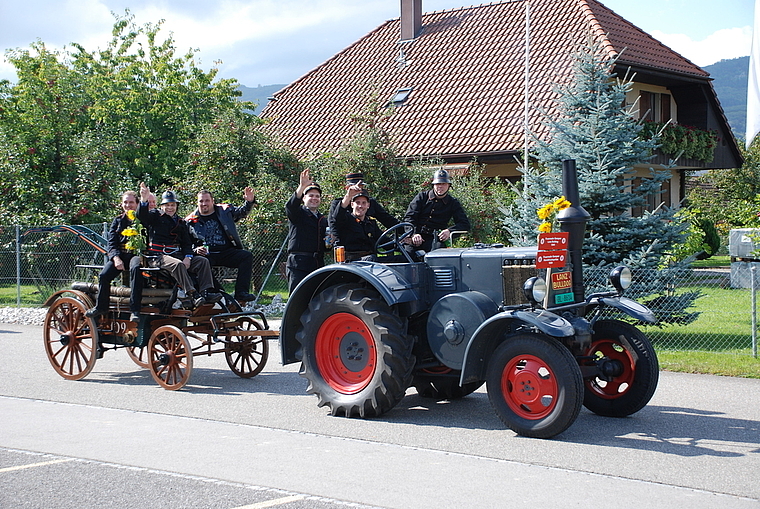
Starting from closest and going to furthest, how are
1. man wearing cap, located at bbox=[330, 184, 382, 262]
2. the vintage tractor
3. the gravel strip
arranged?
the vintage tractor, man wearing cap, located at bbox=[330, 184, 382, 262], the gravel strip

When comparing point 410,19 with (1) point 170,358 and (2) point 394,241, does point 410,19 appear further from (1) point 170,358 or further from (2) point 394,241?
(2) point 394,241

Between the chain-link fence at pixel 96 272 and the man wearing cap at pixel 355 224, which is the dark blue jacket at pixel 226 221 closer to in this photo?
the man wearing cap at pixel 355 224

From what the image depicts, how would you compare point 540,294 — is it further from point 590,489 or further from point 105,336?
point 105,336

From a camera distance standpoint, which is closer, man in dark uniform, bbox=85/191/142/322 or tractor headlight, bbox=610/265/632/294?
tractor headlight, bbox=610/265/632/294

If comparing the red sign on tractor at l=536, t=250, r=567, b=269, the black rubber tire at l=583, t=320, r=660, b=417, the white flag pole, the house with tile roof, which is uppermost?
the house with tile roof

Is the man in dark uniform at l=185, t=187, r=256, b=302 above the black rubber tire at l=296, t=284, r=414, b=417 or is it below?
above

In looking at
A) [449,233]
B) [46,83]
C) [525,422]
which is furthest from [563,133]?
[46,83]

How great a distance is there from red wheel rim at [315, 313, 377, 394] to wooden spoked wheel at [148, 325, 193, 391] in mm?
1742

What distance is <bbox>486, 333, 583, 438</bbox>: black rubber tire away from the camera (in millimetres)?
6309

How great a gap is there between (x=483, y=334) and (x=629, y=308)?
128cm

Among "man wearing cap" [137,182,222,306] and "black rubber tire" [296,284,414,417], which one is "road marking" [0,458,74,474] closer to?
"black rubber tire" [296,284,414,417]

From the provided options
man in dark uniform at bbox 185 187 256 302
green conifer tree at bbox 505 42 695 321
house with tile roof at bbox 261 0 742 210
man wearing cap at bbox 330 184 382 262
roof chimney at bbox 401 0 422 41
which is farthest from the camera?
roof chimney at bbox 401 0 422 41

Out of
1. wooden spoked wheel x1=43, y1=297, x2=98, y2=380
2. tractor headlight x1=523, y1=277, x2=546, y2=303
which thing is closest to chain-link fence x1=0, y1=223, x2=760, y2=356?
wooden spoked wheel x1=43, y1=297, x2=98, y2=380

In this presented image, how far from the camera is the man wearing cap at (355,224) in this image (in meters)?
8.74
